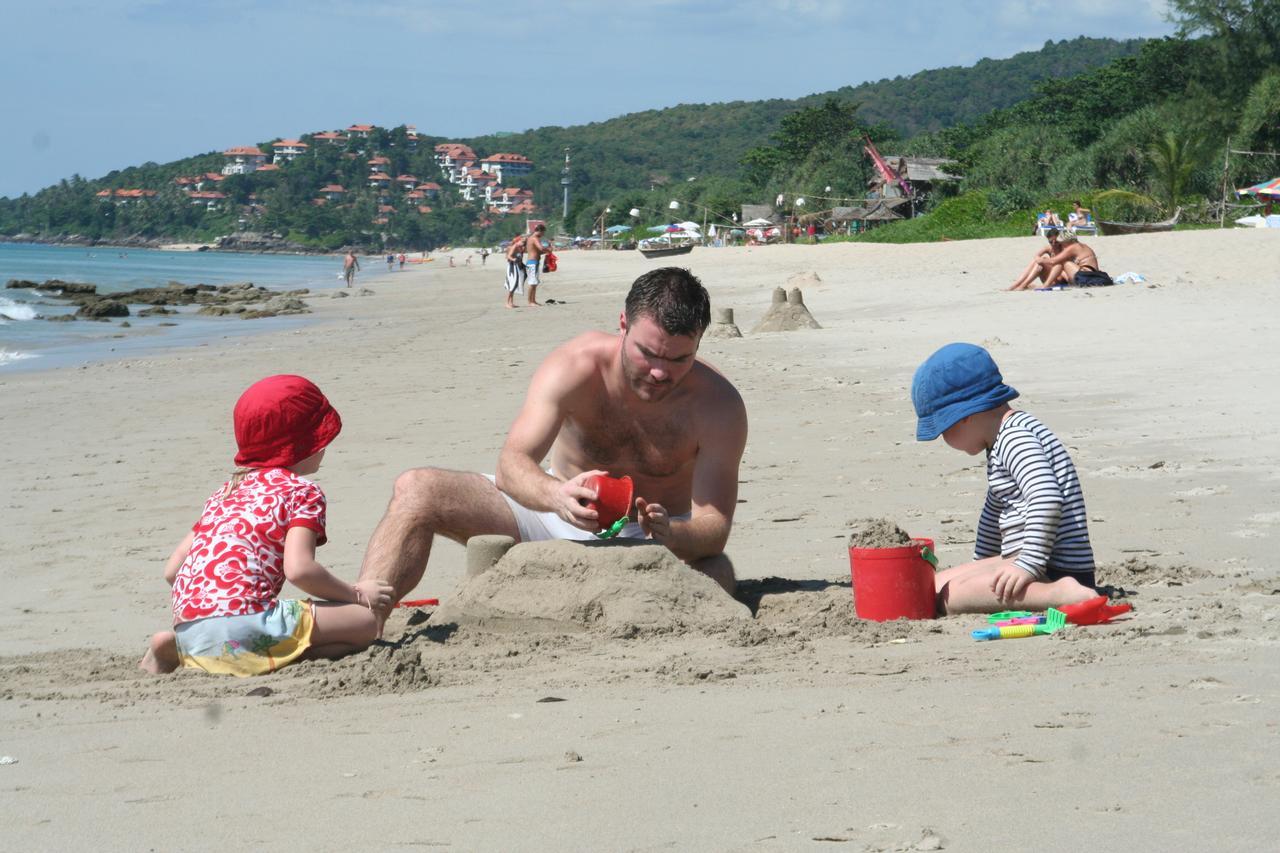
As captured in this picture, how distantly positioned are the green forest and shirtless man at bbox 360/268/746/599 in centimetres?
2889

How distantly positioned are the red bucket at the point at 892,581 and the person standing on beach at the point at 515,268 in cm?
2049

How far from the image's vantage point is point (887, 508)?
5.90 meters

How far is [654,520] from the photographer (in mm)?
4199

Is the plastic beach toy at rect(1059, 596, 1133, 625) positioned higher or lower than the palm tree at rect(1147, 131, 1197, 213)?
lower

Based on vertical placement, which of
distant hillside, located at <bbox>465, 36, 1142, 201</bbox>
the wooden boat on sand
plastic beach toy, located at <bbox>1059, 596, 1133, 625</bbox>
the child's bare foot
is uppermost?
distant hillside, located at <bbox>465, 36, 1142, 201</bbox>

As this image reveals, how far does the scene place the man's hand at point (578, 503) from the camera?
3.98m

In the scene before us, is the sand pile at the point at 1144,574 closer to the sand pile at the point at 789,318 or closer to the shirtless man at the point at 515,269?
the sand pile at the point at 789,318

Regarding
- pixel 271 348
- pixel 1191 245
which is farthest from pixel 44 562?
pixel 1191 245

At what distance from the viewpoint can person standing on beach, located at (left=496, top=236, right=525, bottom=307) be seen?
79.8 ft

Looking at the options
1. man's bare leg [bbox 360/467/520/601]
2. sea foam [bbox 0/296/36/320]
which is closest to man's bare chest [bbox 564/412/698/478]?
man's bare leg [bbox 360/467/520/601]

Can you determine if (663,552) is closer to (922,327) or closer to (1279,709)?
(1279,709)

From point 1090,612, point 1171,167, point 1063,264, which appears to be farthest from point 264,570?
point 1171,167

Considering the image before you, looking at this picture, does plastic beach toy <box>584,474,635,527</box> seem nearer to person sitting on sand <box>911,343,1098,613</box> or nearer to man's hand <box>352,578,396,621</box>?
man's hand <box>352,578,396,621</box>

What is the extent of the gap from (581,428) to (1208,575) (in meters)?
2.18
